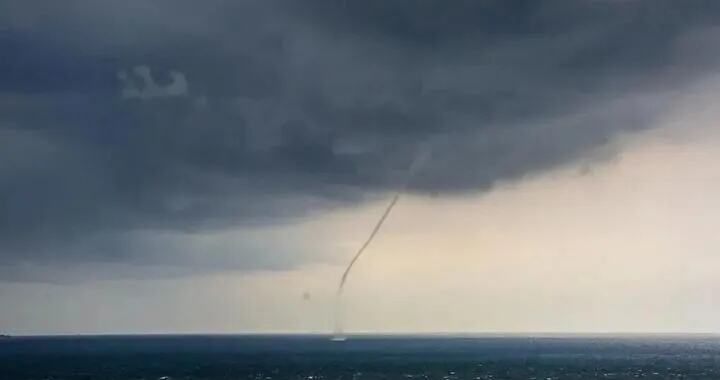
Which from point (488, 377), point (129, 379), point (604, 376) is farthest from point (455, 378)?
point (129, 379)

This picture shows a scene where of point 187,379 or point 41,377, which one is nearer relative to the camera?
point 187,379

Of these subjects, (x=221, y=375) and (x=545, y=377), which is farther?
(x=221, y=375)

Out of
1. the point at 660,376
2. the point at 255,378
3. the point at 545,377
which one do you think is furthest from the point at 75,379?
the point at 660,376

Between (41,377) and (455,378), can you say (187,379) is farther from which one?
(455,378)

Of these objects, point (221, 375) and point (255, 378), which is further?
point (221, 375)

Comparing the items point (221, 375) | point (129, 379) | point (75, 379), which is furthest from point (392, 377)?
point (75, 379)

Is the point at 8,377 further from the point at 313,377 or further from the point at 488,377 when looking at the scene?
the point at 488,377

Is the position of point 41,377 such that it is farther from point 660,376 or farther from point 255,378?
point 660,376
